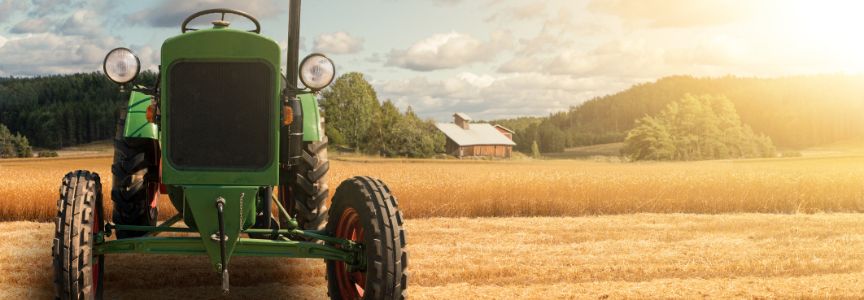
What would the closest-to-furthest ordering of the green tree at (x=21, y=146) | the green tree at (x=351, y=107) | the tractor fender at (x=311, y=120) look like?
1. the tractor fender at (x=311, y=120)
2. the green tree at (x=21, y=146)
3. the green tree at (x=351, y=107)

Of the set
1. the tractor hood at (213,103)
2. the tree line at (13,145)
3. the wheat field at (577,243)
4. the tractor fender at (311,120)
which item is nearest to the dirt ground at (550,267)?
the wheat field at (577,243)

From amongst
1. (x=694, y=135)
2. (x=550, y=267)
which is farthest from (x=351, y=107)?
(x=550, y=267)

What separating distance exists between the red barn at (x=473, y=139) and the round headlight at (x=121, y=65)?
56408 millimetres

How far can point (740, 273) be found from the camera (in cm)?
817

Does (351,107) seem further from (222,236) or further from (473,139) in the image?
(222,236)

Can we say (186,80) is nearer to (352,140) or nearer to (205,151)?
(205,151)

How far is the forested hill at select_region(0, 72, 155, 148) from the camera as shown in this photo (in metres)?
58.6

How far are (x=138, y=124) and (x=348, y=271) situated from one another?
2229 mm

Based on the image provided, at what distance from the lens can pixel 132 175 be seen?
648cm

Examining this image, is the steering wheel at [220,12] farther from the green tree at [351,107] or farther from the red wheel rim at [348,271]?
the green tree at [351,107]

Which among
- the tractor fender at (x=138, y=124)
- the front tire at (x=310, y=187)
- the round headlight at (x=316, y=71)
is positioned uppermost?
the round headlight at (x=316, y=71)

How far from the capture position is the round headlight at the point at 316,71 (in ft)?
18.3

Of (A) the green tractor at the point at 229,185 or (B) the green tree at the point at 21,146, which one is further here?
(B) the green tree at the point at 21,146

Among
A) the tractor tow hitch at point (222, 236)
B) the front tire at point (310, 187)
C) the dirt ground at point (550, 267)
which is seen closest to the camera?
the tractor tow hitch at point (222, 236)
